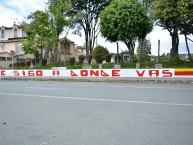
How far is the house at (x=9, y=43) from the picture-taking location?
188 ft

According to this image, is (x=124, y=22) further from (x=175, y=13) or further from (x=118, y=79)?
(x=118, y=79)

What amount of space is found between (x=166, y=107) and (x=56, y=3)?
35.4 m

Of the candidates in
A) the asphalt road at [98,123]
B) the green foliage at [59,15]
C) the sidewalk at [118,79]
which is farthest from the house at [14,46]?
the asphalt road at [98,123]

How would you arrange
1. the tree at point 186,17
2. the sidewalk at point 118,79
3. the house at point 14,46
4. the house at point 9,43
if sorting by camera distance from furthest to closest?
the house at point 14,46
the house at point 9,43
the tree at point 186,17
the sidewalk at point 118,79

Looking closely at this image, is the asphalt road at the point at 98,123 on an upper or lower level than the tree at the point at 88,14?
lower

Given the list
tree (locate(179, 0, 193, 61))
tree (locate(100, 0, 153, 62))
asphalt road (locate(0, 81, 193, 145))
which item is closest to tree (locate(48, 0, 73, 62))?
tree (locate(100, 0, 153, 62))

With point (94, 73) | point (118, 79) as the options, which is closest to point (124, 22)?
point (94, 73)

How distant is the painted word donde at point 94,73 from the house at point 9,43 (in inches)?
998

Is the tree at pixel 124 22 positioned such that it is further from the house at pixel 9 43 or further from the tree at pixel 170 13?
the house at pixel 9 43

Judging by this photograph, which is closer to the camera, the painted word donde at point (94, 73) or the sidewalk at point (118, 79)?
the sidewalk at point (118, 79)

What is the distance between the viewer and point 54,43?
41.5 m

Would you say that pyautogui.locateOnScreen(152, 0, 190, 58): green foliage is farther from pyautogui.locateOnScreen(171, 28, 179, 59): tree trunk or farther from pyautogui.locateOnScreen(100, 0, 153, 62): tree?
pyautogui.locateOnScreen(100, 0, 153, 62): tree

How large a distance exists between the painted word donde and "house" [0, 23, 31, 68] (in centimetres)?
2536

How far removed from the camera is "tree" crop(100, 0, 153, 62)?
1320 inches
